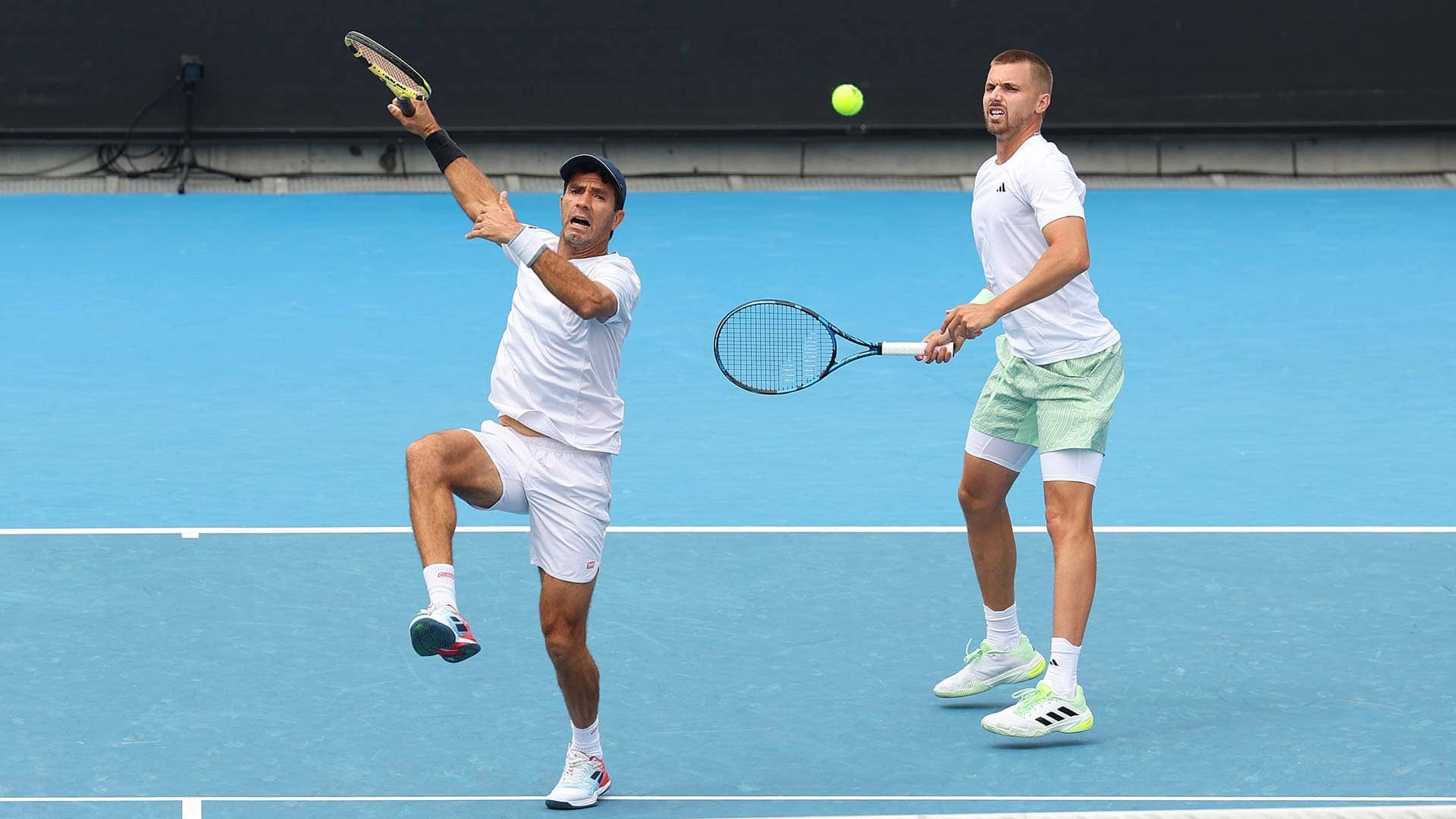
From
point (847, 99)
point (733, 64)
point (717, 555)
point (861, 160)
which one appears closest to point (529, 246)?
point (717, 555)

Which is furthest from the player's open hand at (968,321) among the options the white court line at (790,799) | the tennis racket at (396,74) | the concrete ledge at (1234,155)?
the concrete ledge at (1234,155)

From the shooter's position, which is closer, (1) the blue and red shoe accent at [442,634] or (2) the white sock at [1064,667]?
(1) the blue and red shoe accent at [442,634]

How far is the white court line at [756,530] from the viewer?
7250 mm

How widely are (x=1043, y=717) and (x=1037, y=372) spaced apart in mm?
964

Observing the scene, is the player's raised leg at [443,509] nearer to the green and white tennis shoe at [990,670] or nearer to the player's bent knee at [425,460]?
the player's bent knee at [425,460]

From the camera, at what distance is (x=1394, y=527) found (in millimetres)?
7336

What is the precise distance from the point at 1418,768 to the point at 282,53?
12.4 meters

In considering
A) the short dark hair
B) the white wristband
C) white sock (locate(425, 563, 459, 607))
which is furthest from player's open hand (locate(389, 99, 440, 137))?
the short dark hair

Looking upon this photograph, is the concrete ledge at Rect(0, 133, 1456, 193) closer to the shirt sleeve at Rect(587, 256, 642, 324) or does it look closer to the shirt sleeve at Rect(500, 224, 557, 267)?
the shirt sleeve at Rect(587, 256, 642, 324)

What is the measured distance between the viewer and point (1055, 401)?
539cm

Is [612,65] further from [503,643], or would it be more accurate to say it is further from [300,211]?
[503,643]

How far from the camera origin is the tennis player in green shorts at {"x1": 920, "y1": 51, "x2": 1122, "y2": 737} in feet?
17.0

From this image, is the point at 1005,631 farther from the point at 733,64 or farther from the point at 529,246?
the point at 733,64

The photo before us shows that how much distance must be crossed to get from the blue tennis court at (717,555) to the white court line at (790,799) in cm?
1
